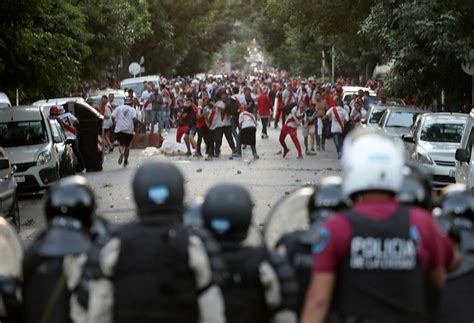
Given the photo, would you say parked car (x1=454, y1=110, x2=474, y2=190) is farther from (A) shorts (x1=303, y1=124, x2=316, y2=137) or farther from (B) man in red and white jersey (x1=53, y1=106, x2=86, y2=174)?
(A) shorts (x1=303, y1=124, x2=316, y2=137)

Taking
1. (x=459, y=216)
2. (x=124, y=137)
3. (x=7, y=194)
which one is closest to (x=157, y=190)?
(x=459, y=216)

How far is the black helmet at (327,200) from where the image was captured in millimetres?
5465

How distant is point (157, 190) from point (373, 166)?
96 centimetres

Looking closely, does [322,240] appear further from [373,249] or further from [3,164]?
[3,164]

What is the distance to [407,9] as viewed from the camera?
90.3ft

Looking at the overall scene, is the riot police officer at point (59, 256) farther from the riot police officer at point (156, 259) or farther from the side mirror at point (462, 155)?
the side mirror at point (462, 155)

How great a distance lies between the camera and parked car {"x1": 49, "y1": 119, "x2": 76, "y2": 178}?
72.1ft

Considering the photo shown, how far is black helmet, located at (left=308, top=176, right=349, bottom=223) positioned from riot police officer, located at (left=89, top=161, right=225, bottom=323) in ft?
2.42

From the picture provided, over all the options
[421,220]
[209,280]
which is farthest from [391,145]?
[209,280]

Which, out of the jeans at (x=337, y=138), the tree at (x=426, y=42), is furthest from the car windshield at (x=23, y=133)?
the jeans at (x=337, y=138)

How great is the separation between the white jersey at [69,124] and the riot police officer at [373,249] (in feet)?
66.0

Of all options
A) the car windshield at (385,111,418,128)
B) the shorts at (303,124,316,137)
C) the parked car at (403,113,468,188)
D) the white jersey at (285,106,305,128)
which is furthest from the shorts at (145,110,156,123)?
the parked car at (403,113,468,188)

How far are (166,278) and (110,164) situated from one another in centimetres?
2313

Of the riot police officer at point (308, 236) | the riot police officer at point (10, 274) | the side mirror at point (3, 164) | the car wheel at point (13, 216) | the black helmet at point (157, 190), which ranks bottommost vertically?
the car wheel at point (13, 216)
